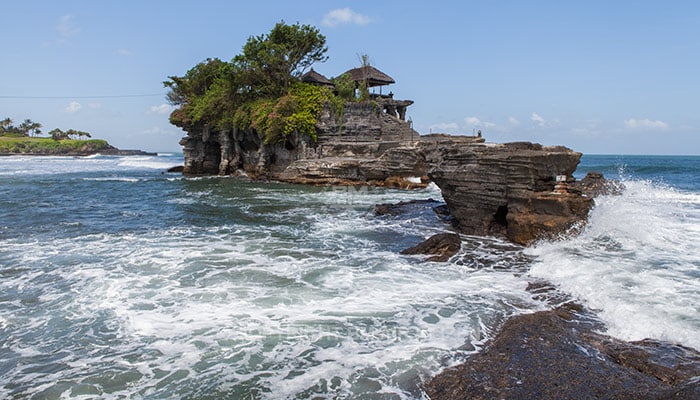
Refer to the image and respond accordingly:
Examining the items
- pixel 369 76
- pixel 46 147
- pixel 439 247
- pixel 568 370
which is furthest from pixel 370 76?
pixel 46 147

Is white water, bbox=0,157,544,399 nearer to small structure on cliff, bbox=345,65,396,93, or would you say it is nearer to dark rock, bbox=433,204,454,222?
dark rock, bbox=433,204,454,222

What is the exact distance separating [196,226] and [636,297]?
1197 centimetres

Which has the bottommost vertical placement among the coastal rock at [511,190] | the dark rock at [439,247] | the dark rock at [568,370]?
the dark rock at [568,370]

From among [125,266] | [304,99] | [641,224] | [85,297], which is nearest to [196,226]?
[125,266]

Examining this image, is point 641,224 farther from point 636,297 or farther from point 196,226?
point 196,226

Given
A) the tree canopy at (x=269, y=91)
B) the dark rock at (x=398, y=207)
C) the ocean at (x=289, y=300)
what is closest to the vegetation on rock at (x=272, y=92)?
the tree canopy at (x=269, y=91)

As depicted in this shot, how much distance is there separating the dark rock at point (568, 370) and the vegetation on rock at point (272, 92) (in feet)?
86.9

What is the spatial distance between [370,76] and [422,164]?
1302 cm

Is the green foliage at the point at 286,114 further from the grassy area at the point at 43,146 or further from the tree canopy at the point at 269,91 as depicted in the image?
the grassy area at the point at 43,146

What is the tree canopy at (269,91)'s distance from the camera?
3081 cm

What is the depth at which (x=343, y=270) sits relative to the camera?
8938 mm

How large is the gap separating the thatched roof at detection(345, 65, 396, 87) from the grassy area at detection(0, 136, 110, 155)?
87.1 metres

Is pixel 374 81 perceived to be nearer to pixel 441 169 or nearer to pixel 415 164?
pixel 415 164

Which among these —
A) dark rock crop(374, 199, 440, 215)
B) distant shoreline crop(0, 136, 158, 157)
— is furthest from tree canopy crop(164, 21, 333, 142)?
distant shoreline crop(0, 136, 158, 157)
